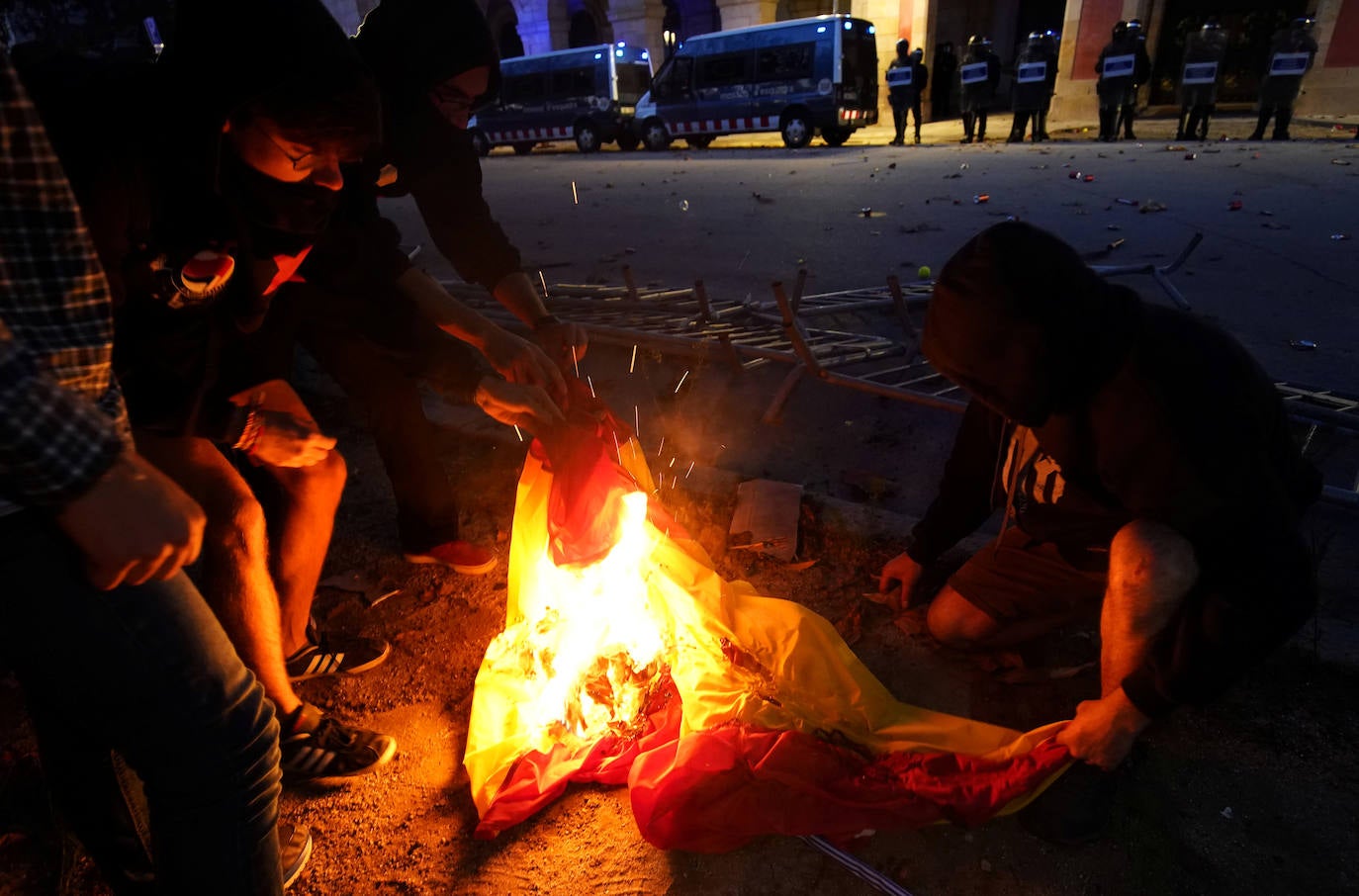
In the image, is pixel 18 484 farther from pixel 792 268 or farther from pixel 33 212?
pixel 792 268

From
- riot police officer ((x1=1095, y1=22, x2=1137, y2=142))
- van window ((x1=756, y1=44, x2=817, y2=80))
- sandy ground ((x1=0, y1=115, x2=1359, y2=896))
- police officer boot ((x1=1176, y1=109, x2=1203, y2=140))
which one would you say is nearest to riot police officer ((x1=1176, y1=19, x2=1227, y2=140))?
police officer boot ((x1=1176, y1=109, x2=1203, y2=140))

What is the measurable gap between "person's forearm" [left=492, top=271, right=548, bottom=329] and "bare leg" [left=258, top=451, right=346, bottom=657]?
851 millimetres

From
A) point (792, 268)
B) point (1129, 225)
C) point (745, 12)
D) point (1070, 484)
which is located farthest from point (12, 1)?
point (1070, 484)

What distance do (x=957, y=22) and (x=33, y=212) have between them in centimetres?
2902

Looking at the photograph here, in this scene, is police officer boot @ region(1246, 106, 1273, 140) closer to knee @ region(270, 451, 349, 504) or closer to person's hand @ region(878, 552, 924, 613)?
person's hand @ region(878, 552, 924, 613)

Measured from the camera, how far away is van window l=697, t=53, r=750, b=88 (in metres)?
17.6

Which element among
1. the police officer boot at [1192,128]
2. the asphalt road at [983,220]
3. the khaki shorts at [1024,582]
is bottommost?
the police officer boot at [1192,128]

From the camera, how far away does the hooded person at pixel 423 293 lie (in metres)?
2.32

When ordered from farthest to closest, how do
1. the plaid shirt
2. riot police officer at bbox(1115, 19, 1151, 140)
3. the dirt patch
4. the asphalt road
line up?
1. riot police officer at bbox(1115, 19, 1151, 140)
2. the asphalt road
3. the dirt patch
4. the plaid shirt

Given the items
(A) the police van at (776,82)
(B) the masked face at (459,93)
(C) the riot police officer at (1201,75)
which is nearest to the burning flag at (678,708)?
(B) the masked face at (459,93)

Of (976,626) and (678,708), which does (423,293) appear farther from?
(976,626)

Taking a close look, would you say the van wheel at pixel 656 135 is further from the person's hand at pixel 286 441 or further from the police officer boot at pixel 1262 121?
the person's hand at pixel 286 441

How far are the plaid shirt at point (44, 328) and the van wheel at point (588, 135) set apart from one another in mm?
21157

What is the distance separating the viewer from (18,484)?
92 cm
